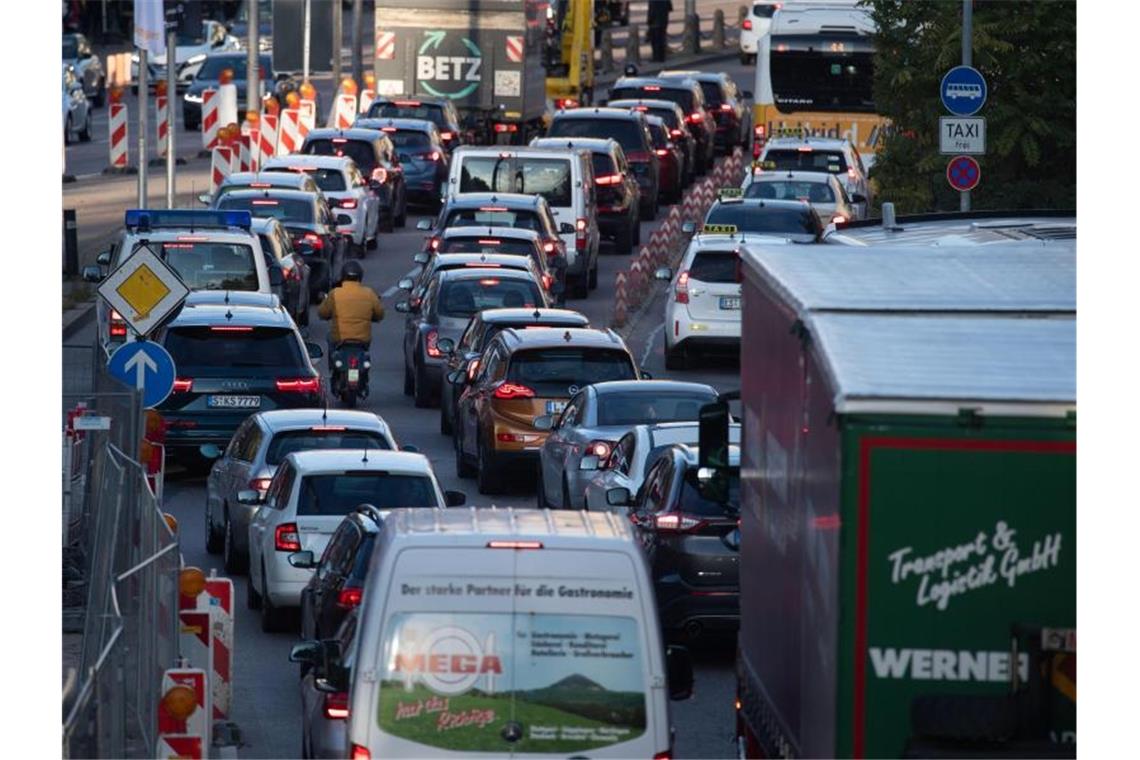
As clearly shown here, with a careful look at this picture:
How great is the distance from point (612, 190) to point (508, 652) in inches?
1347

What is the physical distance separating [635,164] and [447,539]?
3818cm

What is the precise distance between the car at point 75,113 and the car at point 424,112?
1101 centimetres

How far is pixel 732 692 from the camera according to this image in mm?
17906

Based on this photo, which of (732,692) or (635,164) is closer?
(732,692)

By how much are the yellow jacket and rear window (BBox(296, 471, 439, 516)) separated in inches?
407

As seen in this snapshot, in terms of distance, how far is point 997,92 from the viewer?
36.5m

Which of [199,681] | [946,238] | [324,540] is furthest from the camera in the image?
[324,540]

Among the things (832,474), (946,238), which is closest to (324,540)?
(946,238)

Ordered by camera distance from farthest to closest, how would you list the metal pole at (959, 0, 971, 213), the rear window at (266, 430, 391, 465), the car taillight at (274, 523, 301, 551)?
the metal pole at (959, 0, 971, 213) < the rear window at (266, 430, 391, 465) < the car taillight at (274, 523, 301, 551)

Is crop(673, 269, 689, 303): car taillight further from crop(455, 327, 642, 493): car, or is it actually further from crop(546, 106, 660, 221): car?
crop(546, 106, 660, 221): car

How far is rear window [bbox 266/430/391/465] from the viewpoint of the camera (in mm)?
22125

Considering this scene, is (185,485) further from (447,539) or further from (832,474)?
(832,474)

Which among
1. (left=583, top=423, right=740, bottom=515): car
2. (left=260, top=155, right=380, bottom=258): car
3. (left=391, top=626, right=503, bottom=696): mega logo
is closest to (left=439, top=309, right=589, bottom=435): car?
(left=583, top=423, right=740, bottom=515): car
